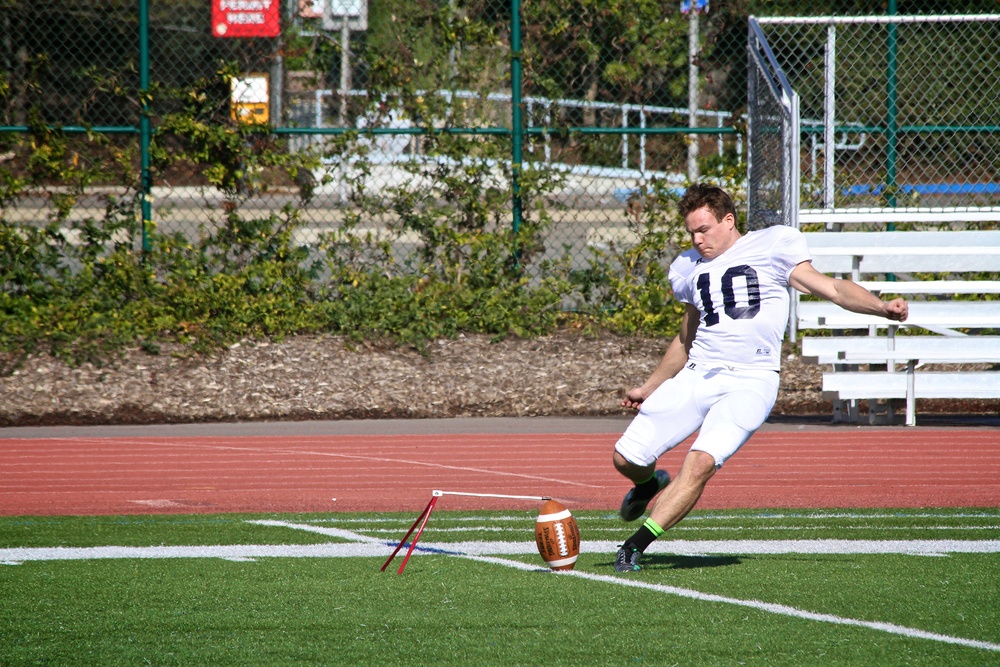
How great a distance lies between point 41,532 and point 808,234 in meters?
7.68

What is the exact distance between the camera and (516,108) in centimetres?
1473

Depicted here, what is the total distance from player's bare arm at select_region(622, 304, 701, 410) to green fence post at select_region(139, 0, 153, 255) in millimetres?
8966

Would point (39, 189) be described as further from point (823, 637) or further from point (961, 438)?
point (823, 637)

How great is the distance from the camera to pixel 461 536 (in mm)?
7488

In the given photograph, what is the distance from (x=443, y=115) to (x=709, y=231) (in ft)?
28.5

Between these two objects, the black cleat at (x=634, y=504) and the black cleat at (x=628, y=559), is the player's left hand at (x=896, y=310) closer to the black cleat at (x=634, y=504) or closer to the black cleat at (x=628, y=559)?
the black cleat at (x=634, y=504)

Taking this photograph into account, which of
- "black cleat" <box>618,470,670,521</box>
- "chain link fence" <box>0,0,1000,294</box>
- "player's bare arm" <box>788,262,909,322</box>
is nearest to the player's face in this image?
"player's bare arm" <box>788,262,909,322</box>

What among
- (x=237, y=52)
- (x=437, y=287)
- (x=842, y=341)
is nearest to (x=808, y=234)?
(x=842, y=341)

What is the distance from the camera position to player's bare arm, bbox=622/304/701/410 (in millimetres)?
6734

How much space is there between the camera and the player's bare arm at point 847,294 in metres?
5.99

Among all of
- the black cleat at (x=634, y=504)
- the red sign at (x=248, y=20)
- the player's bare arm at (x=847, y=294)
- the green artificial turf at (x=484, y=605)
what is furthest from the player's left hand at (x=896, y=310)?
the red sign at (x=248, y=20)

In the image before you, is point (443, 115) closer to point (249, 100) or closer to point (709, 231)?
point (249, 100)

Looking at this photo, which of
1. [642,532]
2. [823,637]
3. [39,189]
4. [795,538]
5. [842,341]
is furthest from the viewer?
[39,189]

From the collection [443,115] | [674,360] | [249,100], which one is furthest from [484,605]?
[249,100]
